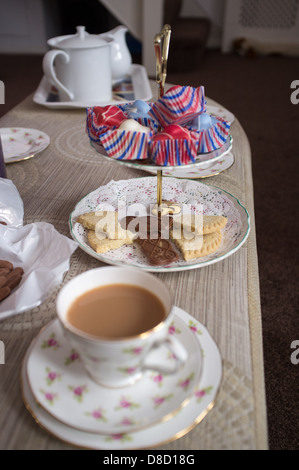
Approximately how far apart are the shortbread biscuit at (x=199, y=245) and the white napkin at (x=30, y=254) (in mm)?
146

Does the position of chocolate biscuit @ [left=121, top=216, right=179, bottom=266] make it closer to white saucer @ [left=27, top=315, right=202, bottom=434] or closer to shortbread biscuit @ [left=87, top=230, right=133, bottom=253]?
shortbread biscuit @ [left=87, top=230, right=133, bottom=253]

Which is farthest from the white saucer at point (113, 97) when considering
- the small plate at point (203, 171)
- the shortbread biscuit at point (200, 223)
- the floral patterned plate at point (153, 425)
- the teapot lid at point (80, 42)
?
the floral patterned plate at point (153, 425)

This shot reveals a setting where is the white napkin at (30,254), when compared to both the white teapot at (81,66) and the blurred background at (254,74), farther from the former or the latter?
the blurred background at (254,74)

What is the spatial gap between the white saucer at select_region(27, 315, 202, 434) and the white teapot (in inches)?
32.0

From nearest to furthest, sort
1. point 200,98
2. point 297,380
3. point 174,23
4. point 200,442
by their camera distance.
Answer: point 200,442 → point 200,98 → point 297,380 → point 174,23

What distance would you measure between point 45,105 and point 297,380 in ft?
3.28

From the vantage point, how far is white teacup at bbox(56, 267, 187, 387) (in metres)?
0.36

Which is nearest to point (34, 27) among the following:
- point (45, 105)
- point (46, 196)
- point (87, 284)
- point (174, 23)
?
point (174, 23)

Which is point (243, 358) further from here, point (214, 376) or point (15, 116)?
point (15, 116)

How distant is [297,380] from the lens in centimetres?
109

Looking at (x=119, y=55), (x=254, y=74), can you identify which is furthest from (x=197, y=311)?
(x=254, y=74)

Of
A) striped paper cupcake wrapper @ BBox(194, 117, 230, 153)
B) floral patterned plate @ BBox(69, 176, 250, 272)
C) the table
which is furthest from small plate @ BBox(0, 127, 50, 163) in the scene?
A: striped paper cupcake wrapper @ BBox(194, 117, 230, 153)

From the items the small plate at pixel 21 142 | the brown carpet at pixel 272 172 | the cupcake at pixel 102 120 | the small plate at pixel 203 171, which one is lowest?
the brown carpet at pixel 272 172

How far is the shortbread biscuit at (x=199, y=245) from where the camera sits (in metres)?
0.57
